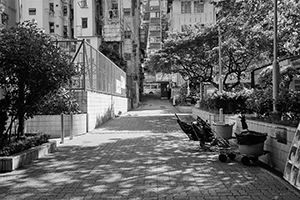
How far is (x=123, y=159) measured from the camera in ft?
25.5

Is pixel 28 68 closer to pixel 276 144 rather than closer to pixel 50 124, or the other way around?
pixel 50 124

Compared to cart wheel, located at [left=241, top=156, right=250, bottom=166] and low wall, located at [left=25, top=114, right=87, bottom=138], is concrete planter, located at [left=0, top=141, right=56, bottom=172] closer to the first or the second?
low wall, located at [left=25, top=114, right=87, bottom=138]

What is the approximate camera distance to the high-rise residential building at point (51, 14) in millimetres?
36969

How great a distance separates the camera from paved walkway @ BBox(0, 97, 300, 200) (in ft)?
16.3

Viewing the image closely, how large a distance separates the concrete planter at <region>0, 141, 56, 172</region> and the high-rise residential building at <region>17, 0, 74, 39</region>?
28854 millimetres

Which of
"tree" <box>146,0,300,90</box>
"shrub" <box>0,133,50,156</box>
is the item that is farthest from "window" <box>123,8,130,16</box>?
"shrub" <box>0,133,50,156</box>

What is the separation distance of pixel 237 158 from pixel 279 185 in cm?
232

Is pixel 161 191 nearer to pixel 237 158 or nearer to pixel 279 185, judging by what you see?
pixel 279 185

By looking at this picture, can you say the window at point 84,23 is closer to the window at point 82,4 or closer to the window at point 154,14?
the window at point 82,4

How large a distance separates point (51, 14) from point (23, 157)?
35299mm

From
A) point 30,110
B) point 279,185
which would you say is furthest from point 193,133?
point 30,110

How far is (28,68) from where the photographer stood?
736 cm

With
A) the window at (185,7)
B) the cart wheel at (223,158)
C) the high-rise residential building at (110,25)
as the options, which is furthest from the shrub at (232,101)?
the window at (185,7)

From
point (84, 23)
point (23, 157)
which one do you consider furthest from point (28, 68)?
point (84, 23)
